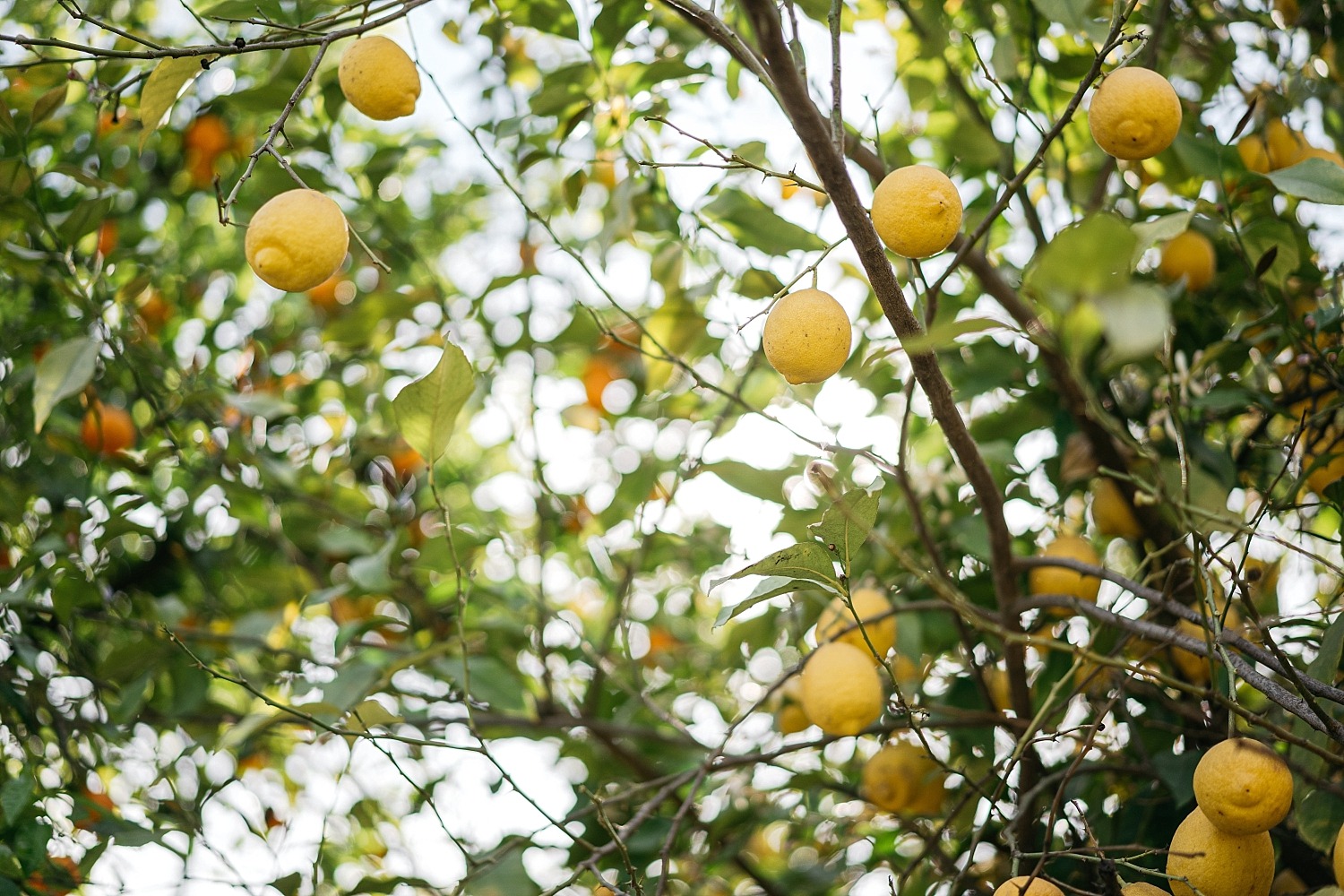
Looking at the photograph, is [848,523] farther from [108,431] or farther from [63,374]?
[108,431]

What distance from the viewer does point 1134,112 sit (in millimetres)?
646

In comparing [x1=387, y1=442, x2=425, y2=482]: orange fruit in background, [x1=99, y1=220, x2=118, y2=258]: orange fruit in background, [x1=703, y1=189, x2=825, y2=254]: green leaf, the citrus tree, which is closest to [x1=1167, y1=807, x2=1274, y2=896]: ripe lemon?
the citrus tree

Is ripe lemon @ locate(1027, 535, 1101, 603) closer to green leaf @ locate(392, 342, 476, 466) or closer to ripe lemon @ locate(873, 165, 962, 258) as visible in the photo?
ripe lemon @ locate(873, 165, 962, 258)

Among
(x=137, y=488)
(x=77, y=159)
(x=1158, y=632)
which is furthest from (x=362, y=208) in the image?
(x=1158, y=632)

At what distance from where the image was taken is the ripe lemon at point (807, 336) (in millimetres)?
629

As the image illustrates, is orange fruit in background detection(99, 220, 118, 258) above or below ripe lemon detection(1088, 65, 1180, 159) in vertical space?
above

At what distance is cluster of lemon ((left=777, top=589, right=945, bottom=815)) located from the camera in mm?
834

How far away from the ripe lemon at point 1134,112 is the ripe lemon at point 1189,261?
43 centimetres

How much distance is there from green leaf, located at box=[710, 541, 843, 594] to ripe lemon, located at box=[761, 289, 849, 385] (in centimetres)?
12

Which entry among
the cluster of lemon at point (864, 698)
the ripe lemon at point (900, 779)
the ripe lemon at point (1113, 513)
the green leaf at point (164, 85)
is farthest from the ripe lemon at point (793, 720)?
the green leaf at point (164, 85)

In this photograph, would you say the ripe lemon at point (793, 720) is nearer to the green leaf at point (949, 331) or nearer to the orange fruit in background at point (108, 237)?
the green leaf at point (949, 331)

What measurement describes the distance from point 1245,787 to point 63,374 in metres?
1.07

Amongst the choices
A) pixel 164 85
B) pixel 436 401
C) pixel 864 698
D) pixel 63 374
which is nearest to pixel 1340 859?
pixel 864 698

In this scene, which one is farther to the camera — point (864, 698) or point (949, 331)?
point (864, 698)
